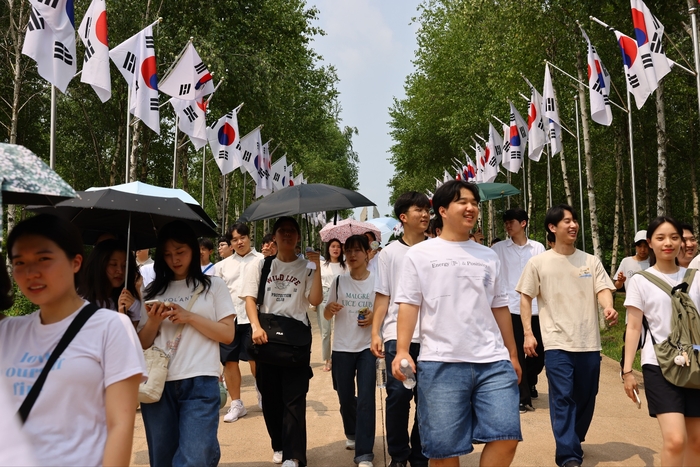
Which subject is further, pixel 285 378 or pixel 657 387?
pixel 285 378

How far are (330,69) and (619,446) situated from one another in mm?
40232

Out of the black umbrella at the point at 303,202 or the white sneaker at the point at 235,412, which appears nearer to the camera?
the black umbrella at the point at 303,202

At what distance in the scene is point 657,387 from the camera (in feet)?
17.0

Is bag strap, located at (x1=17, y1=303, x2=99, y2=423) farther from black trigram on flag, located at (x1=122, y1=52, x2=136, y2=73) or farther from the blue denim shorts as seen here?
black trigram on flag, located at (x1=122, y1=52, x2=136, y2=73)

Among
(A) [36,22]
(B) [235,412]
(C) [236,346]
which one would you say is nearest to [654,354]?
(B) [235,412]

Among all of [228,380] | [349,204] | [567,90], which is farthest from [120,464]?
[567,90]

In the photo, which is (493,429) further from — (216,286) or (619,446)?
(619,446)

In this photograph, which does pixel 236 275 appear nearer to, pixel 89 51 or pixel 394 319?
pixel 394 319

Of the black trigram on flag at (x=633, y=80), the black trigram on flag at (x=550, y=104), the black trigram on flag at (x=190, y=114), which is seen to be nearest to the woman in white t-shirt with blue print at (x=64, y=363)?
the black trigram on flag at (x=633, y=80)

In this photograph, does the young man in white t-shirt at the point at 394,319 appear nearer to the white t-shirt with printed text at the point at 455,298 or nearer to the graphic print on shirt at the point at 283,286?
the graphic print on shirt at the point at 283,286

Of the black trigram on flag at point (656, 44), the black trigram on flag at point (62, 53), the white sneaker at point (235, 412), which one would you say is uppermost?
the black trigram on flag at point (656, 44)

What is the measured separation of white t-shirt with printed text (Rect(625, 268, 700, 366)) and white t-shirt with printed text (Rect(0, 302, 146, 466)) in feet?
11.8

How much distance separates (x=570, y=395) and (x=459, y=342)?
2389 millimetres

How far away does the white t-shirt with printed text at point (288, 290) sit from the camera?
6.79 metres
